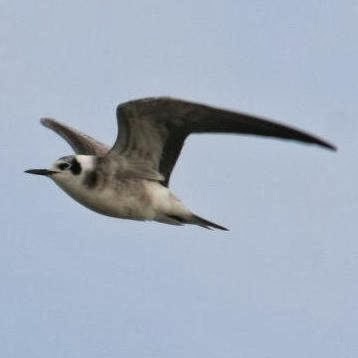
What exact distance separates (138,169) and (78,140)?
116 inches

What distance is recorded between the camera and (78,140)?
62.5ft

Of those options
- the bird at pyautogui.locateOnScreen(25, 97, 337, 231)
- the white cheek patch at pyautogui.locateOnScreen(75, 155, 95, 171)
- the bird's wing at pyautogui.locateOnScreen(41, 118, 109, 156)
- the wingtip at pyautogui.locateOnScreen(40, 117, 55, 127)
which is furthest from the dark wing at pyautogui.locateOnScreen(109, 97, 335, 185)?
the wingtip at pyautogui.locateOnScreen(40, 117, 55, 127)

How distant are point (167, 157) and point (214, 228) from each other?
1021 millimetres

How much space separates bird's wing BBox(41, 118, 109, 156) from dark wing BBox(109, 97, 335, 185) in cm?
227

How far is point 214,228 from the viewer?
1627 centimetres

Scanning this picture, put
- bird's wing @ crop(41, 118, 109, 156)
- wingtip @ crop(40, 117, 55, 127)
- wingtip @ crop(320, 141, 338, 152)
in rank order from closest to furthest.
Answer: wingtip @ crop(320, 141, 338, 152) → bird's wing @ crop(41, 118, 109, 156) → wingtip @ crop(40, 117, 55, 127)

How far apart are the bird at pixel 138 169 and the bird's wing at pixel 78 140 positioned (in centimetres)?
207

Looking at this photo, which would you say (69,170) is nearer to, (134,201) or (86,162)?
(86,162)

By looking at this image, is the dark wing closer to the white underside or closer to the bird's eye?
the white underside

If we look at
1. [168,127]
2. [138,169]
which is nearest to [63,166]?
[138,169]

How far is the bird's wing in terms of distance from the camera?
18.7m

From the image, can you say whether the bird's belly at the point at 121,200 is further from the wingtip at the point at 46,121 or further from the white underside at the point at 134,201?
the wingtip at the point at 46,121

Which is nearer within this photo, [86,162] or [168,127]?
[168,127]

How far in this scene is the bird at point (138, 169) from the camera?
15648 millimetres
